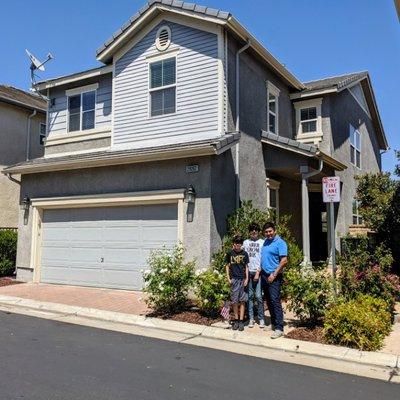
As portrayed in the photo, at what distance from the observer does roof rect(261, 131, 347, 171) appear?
12.4m

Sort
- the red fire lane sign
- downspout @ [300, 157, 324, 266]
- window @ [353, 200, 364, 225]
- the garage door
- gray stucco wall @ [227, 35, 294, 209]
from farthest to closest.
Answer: window @ [353, 200, 364, 225]
gray stucco wall @ [227, 35, 294, 209]
downspout @ [300, 157, 324, 266]
the garage door
the red fire lane sign

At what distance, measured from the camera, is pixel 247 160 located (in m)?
12.7

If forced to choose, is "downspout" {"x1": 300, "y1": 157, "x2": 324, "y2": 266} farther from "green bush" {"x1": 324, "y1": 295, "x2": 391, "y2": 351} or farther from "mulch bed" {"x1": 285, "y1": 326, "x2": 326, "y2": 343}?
"green bush" {"x1": 324, "y1": 295, "x2": 391, "y2": 351}

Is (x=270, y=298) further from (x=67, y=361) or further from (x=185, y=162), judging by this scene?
(x=185, y=162)

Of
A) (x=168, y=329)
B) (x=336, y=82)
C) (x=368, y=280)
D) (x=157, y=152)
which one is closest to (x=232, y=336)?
(x=168, y=329)

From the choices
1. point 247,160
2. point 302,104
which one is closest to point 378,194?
point 302,104

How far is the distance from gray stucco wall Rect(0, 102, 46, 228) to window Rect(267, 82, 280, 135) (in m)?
11.4

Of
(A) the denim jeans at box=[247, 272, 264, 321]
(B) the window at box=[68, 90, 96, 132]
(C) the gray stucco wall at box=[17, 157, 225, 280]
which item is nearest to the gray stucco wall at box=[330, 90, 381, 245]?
(C) the gray stucco wall at box=[17, 157, 225, 280]

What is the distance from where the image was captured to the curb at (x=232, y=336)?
6457mm

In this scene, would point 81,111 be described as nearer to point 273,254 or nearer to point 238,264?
point 238,264

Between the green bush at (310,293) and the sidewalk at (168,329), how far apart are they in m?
0.81

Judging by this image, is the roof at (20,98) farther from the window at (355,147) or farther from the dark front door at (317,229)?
the window at (355,147)

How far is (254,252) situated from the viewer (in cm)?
845

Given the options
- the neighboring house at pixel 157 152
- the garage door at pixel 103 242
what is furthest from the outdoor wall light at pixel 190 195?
the garage door at pixel 103 242
